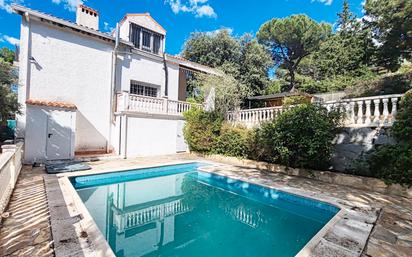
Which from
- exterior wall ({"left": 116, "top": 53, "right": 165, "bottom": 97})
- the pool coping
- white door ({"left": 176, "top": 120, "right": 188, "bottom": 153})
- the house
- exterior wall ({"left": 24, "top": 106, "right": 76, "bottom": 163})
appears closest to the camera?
the pool coping

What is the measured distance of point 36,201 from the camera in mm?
6195

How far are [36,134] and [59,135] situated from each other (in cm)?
101

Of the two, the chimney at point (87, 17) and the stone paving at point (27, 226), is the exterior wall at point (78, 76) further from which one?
the stone paving at point (27, 226)

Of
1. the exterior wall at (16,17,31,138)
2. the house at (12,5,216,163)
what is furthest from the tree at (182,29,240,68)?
the exterior wall at (16,17,31,138)

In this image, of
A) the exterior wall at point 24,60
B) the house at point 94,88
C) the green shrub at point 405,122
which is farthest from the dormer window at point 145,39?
the green shrub at point 405,122

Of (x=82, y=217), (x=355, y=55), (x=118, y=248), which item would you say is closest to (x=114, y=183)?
(x=82, y=217)

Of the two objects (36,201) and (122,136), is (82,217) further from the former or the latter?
(122,136)

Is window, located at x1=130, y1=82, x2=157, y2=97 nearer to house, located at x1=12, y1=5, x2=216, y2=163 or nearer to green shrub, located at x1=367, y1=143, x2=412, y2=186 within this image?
house, located at x1=12, y1=5, x2=216, y2=163

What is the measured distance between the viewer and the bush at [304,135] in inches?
390

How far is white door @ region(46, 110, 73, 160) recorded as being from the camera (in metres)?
11.8

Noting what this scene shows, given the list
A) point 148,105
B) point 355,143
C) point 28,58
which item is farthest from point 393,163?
point 28,58

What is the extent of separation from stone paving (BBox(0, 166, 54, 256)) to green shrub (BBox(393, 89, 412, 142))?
11.2m

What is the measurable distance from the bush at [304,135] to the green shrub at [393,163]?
5.62 feet

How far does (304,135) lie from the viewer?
10266mm
